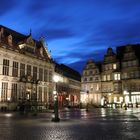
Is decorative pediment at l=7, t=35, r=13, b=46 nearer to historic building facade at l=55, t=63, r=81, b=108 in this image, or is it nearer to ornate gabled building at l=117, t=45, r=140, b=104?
historic building facade at l=55, t=63, r=81, b=108

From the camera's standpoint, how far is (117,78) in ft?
268

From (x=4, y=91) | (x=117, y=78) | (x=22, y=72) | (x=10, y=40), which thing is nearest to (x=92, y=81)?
(x=117, y=78)

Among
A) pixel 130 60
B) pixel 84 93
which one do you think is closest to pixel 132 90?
pixel 130 60

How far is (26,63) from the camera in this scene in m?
58.2

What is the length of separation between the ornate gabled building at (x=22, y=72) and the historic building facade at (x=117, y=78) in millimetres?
17591

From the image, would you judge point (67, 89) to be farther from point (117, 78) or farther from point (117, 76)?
point (117, 76)

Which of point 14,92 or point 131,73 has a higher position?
point 131,73

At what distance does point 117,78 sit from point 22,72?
117 ft

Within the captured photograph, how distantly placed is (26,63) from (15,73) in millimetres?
4851

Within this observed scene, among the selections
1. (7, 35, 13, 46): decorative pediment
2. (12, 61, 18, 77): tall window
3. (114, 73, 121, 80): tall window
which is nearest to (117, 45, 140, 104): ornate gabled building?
(114, 73, 121, 80): tall window

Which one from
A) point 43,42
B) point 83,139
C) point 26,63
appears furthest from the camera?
point 43,42

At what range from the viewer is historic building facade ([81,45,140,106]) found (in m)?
76.1

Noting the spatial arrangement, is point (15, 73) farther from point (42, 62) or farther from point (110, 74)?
point (110, 74)

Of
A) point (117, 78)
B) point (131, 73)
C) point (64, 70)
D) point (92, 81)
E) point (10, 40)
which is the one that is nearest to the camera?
point (10, 40)
